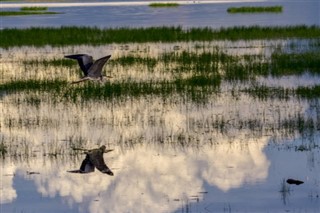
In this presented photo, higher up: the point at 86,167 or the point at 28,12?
the point at 28,12

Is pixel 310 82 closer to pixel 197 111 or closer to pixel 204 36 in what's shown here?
pixel 197 111

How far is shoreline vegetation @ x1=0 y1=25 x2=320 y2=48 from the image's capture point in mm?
33438

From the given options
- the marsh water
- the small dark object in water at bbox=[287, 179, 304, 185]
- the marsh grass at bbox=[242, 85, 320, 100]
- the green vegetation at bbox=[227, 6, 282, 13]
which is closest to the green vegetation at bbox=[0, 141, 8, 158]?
the marsh water

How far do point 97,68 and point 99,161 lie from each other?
1542mm

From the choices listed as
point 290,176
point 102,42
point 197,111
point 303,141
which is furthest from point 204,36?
point 290,176

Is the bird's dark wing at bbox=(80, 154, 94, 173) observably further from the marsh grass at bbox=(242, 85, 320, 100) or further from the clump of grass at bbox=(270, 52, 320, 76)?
the clump of grass at bbox=(270, 52, 320, 76)

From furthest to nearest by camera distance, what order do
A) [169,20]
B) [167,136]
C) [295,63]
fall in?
[169,20] < [295,63] < [167,136]

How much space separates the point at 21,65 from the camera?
25.2 m

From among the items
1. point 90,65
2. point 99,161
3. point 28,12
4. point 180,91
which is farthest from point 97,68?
point 28,12

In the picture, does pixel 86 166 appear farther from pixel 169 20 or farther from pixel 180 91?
pixel 169 20

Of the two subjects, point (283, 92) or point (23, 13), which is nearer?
point (283, 92)

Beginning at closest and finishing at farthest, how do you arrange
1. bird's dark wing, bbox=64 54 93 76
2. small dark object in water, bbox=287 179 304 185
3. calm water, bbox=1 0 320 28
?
small dark object in water, bbox=287 179 304 185, bird's dark wing, bbox=64 54 93 76, calm water, bbox=1 0 320 28

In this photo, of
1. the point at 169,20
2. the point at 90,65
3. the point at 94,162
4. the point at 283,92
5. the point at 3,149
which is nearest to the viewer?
the point at 94,162

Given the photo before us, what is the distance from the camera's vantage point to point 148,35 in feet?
113
